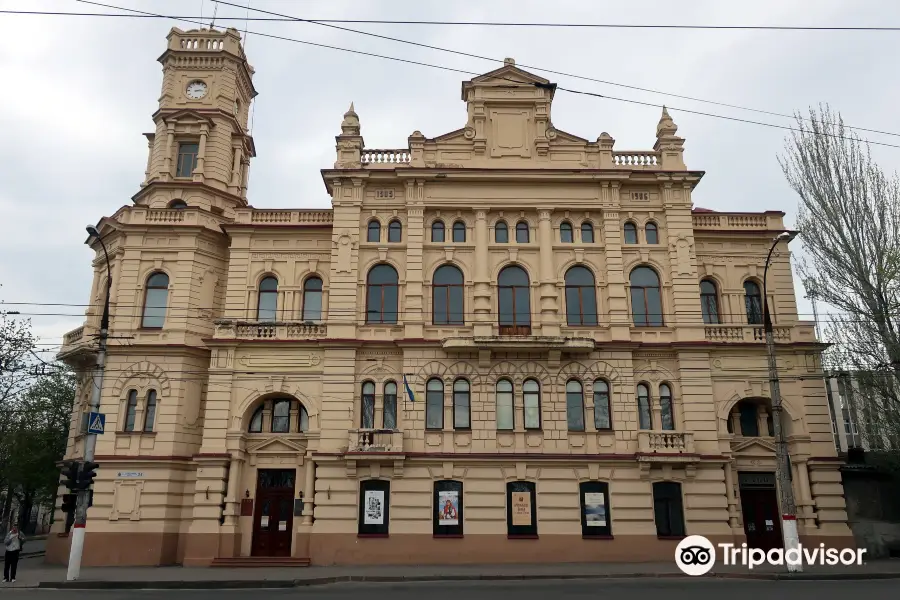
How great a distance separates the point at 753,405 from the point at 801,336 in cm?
372

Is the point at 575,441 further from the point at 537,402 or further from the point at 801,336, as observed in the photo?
the point at 801,336

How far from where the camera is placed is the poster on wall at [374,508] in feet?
89.3

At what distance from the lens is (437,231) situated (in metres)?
31.3

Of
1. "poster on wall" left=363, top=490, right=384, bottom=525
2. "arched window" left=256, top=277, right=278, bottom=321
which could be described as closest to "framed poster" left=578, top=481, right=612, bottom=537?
"poster on wall" left=363, top=490, right=384, bottom=525

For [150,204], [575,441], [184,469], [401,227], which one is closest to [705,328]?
[575,441]

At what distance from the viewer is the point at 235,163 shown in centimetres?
3616

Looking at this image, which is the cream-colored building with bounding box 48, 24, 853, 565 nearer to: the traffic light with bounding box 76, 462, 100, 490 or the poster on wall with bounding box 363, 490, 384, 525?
the poster on wall with bounding box 363, 490, 384, 525

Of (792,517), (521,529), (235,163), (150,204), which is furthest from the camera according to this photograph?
(235,163)

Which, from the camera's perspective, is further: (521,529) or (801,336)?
(801,336)

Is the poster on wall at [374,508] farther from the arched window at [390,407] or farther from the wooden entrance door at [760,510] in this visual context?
the wooden entrance door at [760,510]

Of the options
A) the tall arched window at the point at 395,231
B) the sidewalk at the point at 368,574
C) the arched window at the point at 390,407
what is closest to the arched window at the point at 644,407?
the sidewalk at the point at 368,574

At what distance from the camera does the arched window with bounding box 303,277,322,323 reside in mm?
31234

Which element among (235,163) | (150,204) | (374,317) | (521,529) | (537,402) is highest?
(235,163)

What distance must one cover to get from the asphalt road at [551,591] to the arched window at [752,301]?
13268 mm
